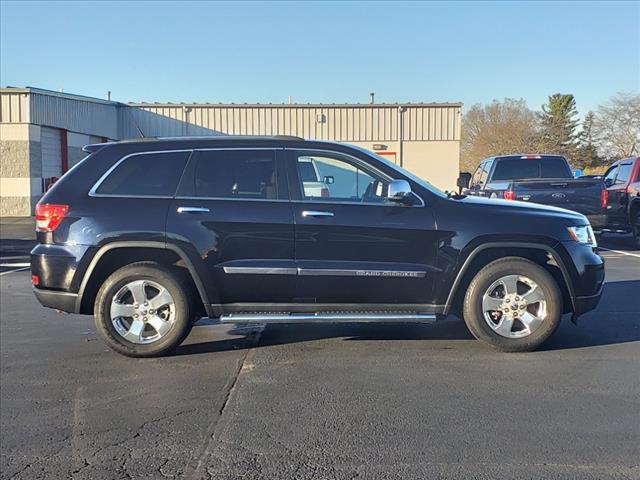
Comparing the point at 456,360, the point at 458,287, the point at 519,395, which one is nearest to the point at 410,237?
the point at 458,287

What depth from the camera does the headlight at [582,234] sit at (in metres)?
5.29

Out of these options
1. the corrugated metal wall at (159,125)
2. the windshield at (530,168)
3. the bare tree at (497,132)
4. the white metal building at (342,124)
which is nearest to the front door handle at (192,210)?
the windshield at (530,168)

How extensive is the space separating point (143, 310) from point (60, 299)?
0.70 m

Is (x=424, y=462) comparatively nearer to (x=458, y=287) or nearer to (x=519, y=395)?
(x=519, y=395)

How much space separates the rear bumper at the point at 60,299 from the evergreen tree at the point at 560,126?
177ft

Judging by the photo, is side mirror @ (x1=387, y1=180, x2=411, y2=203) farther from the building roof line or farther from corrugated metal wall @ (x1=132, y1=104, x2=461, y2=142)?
corrugated metal wall @ (x1=132, y1=104, x2=461, y2=142)

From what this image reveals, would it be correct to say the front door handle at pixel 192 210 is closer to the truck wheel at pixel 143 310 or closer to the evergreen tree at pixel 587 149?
the truck wheel at pixel 143 310

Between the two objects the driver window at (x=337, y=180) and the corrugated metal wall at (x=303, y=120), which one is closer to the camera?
the driver window at (x=337, y=180)

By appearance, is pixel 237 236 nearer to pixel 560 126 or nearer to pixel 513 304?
pixel 513 304

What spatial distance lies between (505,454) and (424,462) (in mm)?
477

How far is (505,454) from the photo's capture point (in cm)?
341

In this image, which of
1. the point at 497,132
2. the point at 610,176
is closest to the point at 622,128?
the point at 497,132

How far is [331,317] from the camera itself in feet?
16.9

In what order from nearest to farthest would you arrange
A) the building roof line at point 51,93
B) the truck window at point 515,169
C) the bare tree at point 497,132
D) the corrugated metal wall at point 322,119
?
the truck window at point 515,169 → the building roof line at point 51,93 → the corrugated metal wall at point 322,119 → the bare tree at point 497,132
